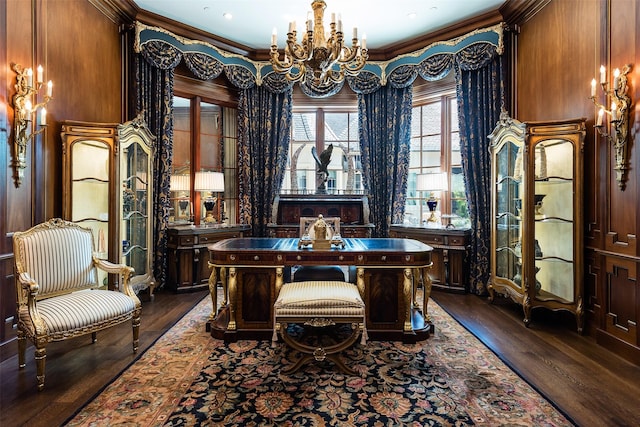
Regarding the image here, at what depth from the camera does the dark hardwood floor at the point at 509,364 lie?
199 cm

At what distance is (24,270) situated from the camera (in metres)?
2.49

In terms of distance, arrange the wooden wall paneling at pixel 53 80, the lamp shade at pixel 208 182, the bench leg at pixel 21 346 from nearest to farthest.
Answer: the bench leg at pixel 21 346 < the wooden wall paneling at pixel 53 80 < the lamp shade at pixel 208 182

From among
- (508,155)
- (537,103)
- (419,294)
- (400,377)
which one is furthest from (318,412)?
(537,103)

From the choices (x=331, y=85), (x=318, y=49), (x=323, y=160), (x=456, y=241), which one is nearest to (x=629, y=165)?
(x=456, y=241)

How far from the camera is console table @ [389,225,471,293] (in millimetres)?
4484

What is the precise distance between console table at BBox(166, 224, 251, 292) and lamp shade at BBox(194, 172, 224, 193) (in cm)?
51

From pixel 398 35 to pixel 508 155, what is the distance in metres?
2.33

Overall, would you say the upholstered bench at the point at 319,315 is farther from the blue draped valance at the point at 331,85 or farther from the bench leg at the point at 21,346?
the blue draped valance at the point at 331,85

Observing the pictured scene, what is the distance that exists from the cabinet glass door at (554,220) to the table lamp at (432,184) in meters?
1.30

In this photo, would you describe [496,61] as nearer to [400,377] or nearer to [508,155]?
[508,155]

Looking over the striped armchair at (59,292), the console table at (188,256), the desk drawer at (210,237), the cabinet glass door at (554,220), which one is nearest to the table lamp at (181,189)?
the console table at (188,256)

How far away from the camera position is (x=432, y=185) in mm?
4629

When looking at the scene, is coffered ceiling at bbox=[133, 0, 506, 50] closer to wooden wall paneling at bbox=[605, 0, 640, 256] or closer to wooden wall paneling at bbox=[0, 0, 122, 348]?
wooden wall paneling at bbox=[0, 0, 122, 348]

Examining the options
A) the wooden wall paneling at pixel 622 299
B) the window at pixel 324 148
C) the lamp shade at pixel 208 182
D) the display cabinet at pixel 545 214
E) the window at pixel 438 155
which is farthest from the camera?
the window at pixel 324 148
